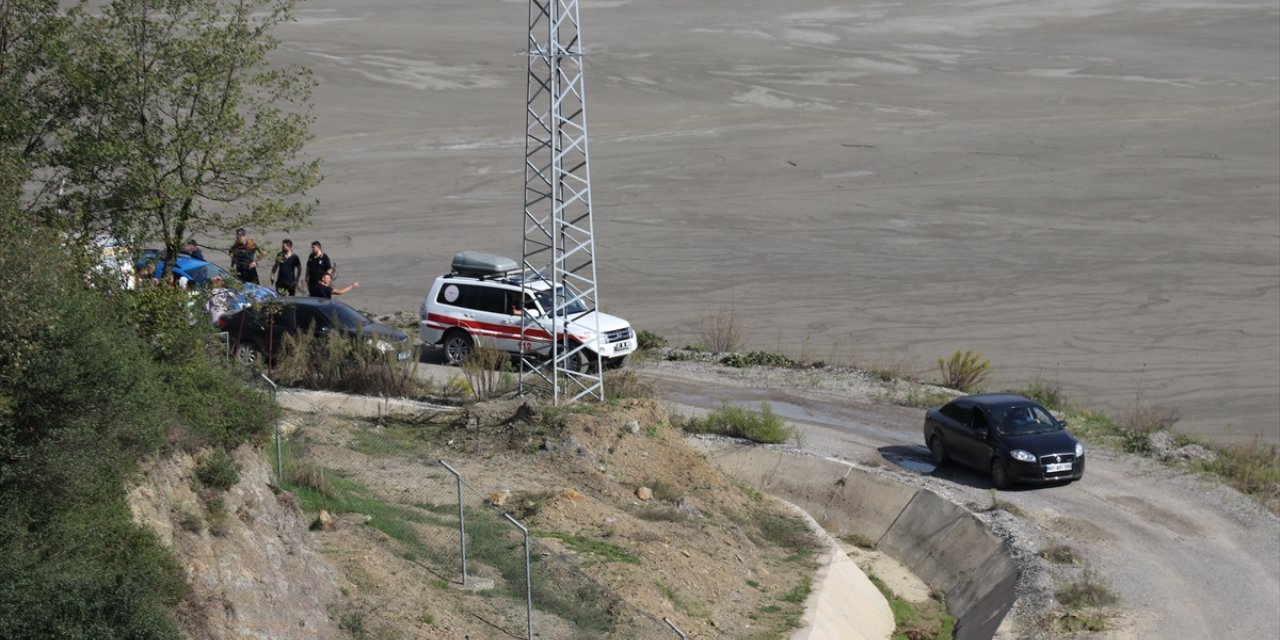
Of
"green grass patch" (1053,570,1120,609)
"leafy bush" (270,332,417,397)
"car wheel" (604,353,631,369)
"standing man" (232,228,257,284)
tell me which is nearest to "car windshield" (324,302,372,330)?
"leafy bush" (270,332,417,397)

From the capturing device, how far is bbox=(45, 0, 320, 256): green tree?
51.5ft

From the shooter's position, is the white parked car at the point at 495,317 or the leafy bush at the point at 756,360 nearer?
the white parked car at the point at 495,317

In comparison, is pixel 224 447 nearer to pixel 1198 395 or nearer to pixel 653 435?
pixel 653 435

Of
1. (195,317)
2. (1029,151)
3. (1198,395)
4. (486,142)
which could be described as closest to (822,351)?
(1198,395)

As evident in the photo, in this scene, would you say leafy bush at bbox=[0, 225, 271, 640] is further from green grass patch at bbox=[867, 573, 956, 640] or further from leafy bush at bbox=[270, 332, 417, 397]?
leafy bush at bbox=[270, 332, 417, 397]

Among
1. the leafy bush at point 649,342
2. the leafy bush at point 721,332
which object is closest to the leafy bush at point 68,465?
the leafy bush at point 649,342

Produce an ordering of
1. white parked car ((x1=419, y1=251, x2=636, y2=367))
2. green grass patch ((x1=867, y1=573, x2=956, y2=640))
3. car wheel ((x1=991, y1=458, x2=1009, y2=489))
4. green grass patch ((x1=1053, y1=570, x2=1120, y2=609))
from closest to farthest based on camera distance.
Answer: green grass patch ((x1=1053, y1=570, x2=1120, y2=609))
green grass patch ((x1=867, y1=573, x2=956, y2=640))
car wheel ((x1=991, y1=458, x2=1009, y2=489))
white parked car ((x1=419, y1=251, x2=636, y2=367))

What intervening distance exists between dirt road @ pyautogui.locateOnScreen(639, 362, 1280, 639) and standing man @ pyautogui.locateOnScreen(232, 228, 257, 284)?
8321 millimetres

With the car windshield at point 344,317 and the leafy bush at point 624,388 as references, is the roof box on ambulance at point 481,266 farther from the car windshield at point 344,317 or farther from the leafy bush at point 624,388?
the leafy bush at point 624,388

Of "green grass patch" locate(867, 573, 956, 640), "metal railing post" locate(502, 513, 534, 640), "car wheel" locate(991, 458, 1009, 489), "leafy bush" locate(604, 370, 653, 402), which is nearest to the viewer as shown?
"metal railing post" locate(502, 513, 534, 640)

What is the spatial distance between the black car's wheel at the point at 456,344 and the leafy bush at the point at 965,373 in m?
9.81

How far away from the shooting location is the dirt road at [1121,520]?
57.2 feet

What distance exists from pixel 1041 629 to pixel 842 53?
195 feet

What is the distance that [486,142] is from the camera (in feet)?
Result: 177
